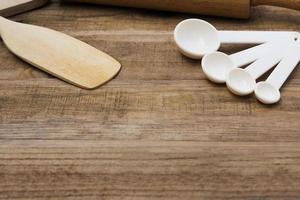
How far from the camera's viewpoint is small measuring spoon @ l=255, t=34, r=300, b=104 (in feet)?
2.14

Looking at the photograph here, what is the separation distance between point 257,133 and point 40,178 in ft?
1.06

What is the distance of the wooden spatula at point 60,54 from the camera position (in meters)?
0.69

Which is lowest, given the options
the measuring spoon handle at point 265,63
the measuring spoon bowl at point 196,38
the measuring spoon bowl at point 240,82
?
the measuring spoon bowl at point 240,82

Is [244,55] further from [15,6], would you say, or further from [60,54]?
[15,6]

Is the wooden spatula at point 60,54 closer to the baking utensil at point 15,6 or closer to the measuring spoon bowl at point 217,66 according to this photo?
the baking utensil at point 15,6

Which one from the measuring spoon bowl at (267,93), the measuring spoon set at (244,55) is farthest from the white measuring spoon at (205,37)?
the measuring spoon bowl at (267,93)

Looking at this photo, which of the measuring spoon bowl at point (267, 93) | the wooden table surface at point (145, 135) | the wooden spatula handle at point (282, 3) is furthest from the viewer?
the wooden spatula handle at point (282, 3)

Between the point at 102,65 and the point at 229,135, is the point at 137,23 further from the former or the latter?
the point at 229,135

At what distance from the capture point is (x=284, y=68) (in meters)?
0.69

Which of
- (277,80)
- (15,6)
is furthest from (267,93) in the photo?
(15,6)

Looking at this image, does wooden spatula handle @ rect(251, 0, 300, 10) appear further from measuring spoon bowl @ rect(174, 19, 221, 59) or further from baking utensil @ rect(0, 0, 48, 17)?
baking utensil @ rect(0, 0, 48, 17)

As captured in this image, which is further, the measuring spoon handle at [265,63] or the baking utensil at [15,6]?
the baking utensil at [15,6]

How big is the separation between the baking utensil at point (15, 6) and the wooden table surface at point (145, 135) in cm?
11

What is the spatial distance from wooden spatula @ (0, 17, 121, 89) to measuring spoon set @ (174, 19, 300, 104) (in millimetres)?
148
